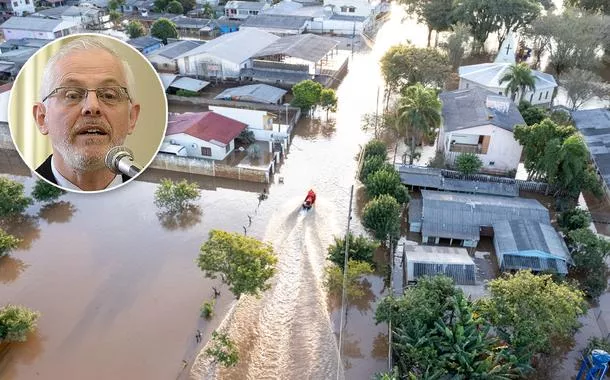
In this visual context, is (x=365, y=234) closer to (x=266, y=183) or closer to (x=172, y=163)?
(x=266, y=183)

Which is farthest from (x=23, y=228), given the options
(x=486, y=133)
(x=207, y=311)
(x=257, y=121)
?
(x=486, y=133)

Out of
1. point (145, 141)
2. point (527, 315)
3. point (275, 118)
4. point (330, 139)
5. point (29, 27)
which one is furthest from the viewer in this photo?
point (29, 27)

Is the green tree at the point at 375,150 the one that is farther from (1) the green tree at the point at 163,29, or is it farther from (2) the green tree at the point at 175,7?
(2) the green tree at the point at 175,7

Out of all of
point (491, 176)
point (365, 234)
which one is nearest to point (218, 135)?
point (365, 234)

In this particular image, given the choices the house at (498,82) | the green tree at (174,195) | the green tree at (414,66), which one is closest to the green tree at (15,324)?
the green tree at (174,195)

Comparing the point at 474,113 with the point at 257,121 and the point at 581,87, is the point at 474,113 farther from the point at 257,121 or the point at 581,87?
the point at 257,121

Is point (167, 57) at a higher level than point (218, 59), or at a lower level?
lower

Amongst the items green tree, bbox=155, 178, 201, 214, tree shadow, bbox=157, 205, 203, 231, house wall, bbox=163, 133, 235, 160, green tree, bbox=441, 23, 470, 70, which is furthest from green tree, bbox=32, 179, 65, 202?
green tree, bbox=441, 23, 470, 70

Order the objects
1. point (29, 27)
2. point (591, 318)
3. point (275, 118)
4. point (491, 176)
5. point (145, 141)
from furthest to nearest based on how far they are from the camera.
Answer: point (29, 27), point (275, 118), point (491, 176), point (591, 318), point (145, 141)
